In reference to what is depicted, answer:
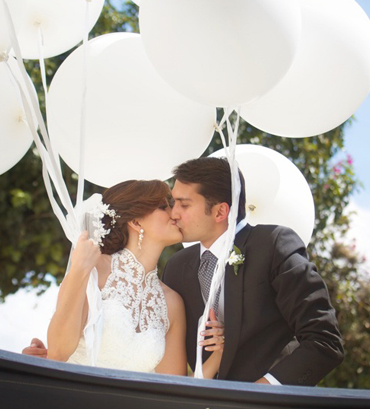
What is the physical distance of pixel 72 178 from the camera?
5305mm

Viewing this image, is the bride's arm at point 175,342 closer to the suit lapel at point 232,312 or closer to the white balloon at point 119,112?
the suit lapel at point 232,312

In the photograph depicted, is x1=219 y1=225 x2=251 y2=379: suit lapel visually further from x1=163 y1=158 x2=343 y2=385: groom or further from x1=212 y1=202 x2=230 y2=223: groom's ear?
x1=212 y1=202 x2=230 y2=223: groom's ear

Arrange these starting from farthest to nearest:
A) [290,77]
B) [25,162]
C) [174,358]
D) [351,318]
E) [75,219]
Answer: [351,318]
[25,162]
[174,358]
[290,77]
[75,219]

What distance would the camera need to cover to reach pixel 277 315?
2.46 metres

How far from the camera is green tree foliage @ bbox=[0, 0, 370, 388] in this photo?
17.2ft

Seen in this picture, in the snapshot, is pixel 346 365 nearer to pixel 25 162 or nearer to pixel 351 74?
pixel 25 162

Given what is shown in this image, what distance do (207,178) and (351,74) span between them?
648 millimetres

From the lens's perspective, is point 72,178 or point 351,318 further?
point 351,318

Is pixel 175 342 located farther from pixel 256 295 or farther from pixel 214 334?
pixel 256 295

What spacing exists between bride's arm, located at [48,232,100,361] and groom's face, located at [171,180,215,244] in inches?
17.0

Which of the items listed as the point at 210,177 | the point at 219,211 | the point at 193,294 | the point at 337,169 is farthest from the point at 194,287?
the point at 337,169

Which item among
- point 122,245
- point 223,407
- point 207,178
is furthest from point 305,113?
point 223,407

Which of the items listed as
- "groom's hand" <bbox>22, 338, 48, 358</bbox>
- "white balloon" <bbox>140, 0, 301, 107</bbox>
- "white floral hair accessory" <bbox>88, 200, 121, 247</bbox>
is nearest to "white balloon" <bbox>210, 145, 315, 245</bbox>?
"white floral hair accessory" <bbox>88, 200, 121, 247</bbox>

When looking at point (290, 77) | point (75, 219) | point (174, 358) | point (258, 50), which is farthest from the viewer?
point (174, 358)
